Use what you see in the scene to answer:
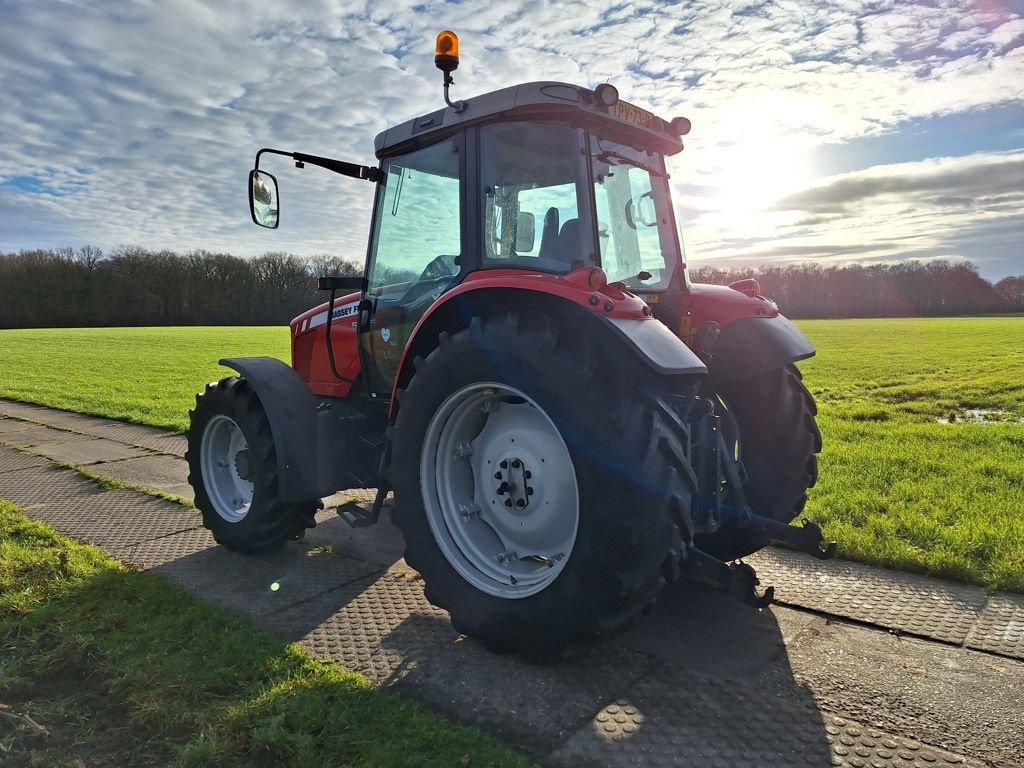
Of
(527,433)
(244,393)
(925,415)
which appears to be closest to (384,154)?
(244,393)

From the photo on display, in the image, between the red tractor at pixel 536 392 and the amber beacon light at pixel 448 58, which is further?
the amber beacon light at pixel 448 58

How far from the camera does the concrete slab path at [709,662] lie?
2322mm

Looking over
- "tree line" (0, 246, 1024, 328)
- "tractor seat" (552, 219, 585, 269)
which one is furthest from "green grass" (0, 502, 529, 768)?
"tree line" (0, 246, 1024, 328)

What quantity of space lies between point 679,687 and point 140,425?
8552 millimetres

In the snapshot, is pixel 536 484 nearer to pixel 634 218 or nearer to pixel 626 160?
pixel 634 218

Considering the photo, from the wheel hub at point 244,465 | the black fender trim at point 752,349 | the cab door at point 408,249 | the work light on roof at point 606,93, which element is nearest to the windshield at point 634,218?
the work light on roof at point 606,93

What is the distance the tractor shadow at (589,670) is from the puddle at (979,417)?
6.79 m

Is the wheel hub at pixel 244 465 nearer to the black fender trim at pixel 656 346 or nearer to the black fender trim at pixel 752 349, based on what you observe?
the black fender trim at pixel 656 346

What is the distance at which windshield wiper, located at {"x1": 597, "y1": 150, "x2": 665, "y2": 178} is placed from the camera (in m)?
3.24

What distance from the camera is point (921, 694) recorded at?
101 inches

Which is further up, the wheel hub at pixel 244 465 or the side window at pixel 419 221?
the side window at pixel 419 221

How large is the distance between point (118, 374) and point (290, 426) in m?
14.4

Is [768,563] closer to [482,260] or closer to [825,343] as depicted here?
[482,260]

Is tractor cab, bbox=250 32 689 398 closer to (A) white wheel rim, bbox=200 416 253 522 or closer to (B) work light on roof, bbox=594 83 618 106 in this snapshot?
(B) work light on roof, bbox=594 83 618 106
